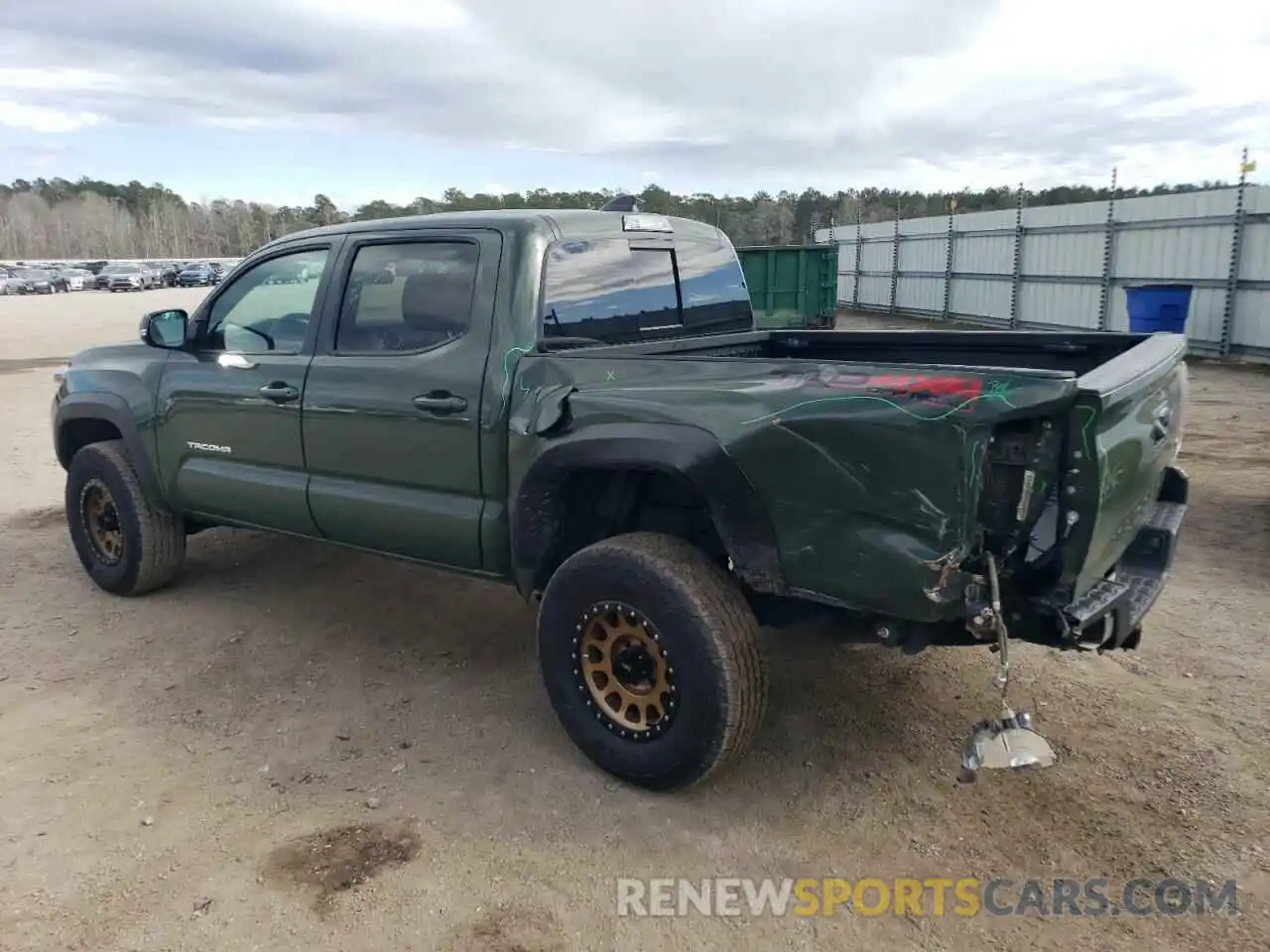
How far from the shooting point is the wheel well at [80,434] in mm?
5262

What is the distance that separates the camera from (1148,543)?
3281mm

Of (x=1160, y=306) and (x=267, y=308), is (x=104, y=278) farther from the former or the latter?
(x=267, y=308)

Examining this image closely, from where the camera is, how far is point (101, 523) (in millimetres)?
5305

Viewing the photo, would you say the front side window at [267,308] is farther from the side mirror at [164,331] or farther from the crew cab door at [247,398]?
the side mirror at [164,331]

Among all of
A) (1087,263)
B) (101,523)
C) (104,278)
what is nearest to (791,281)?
(1087,263)

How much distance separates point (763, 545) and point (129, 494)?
3.68m

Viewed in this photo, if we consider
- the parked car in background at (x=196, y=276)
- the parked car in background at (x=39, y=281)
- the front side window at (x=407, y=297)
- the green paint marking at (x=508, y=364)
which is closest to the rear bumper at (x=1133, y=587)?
the green paint marking at (x=508, y=364)

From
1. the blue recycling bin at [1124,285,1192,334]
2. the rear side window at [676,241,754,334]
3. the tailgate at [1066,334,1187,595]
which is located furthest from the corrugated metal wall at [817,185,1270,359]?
the tailgate at [1066,334,1187,595]

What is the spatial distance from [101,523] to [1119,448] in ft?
16.7

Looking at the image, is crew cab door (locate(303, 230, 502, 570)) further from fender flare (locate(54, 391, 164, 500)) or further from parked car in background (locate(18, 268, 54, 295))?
parked car in background (locate(18, 268, 54, 295))

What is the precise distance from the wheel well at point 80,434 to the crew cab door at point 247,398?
2.33 ft

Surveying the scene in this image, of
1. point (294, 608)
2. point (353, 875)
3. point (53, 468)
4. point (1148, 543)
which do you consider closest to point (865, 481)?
point (1148, 543)

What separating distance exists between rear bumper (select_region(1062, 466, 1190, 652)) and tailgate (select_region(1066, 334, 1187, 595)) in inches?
2.5

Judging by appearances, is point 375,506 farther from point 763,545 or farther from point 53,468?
point 53,468
